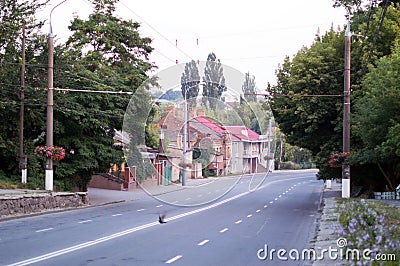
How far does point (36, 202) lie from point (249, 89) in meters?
19.7

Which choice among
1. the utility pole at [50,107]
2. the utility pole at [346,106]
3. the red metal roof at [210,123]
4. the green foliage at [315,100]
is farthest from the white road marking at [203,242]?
the green foliage at [315,100]

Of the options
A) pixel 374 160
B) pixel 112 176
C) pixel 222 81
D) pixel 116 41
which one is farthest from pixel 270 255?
pixel 112 176

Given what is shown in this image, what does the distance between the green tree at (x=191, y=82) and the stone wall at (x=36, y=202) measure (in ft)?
54.6

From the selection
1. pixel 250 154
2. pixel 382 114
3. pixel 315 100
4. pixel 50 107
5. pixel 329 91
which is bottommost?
pixel 250 154

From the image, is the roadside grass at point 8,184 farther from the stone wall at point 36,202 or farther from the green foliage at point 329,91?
the green foliage at point 329,91

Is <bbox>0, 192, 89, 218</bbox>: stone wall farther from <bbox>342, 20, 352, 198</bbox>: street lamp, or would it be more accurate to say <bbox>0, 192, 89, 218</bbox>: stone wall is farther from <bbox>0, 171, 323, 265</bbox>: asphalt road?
<bbox>342, 20, 352, 198</bbox>: street lamp

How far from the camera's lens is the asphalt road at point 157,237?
42.5ft

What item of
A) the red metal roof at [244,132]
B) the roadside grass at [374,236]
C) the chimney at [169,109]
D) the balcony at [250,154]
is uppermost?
the chimney at [169,109]

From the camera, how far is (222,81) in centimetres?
841

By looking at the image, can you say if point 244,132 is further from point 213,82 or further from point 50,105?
point 50,105

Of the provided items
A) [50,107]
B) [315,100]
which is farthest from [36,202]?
[315,100]

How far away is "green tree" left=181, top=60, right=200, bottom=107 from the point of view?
8.38 meters

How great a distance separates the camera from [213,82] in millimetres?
8461

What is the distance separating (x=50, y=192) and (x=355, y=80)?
57.6 feet
